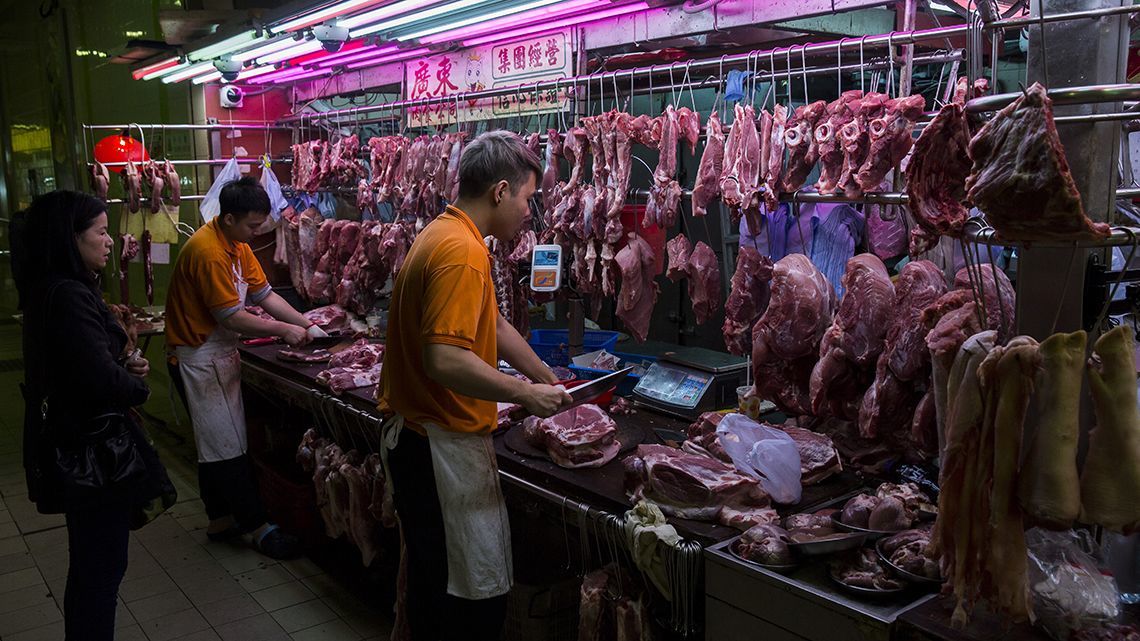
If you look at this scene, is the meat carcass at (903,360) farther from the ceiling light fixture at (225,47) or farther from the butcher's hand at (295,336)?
the ceiling light fixture at (225,47)

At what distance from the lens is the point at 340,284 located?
6262 mm

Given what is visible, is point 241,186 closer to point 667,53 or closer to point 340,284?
point 340,284

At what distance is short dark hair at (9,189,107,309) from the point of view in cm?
345

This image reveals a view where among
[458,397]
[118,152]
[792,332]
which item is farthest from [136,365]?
[118,152]

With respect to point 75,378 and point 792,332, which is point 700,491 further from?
point 75,378

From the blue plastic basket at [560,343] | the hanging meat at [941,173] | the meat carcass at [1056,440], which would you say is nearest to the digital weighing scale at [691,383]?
the blue plastic basket at [560,343]

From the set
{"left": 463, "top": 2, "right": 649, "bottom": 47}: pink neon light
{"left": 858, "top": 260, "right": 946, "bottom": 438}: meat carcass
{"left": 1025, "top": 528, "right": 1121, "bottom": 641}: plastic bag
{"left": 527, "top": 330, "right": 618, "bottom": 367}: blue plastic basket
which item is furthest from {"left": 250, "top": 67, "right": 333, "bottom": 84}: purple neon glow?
{"left": 1025, "top": 528, "right": 1121, "bottom": 641}: plastic bag

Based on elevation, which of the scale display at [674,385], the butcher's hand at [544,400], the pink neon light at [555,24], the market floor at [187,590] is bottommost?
the market floor at [187,590]

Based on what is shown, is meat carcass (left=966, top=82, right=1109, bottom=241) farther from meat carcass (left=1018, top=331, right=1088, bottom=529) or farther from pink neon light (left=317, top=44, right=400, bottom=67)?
pink neon light (left=317, top=44, right=400, bottom=67)

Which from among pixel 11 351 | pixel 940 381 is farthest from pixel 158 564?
pixel 11 351

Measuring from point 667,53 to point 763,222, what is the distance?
1628mm

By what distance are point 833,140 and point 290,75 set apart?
497 cm

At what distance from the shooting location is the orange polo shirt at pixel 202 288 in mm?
5230

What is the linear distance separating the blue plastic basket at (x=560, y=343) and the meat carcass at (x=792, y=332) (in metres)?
1.36
